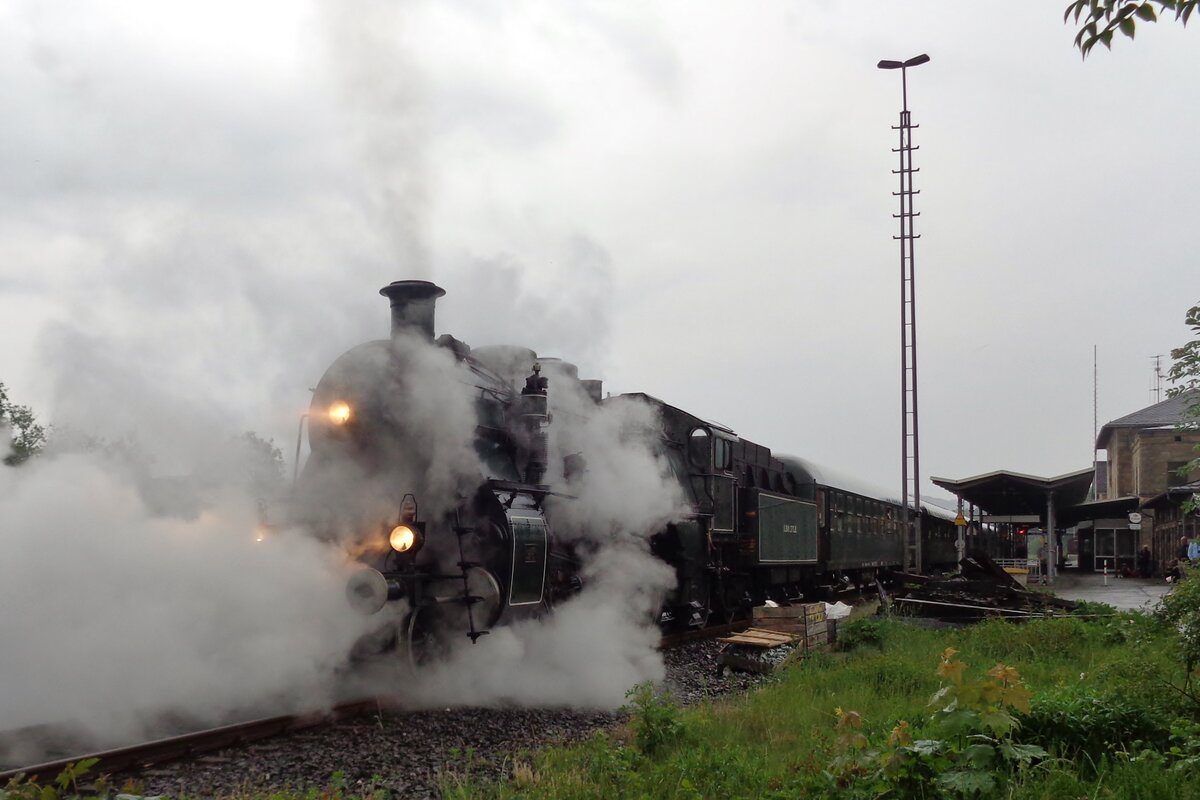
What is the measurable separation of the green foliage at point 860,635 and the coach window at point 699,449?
3.48m

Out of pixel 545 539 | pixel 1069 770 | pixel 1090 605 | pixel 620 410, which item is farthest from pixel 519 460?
pixel 1090 605

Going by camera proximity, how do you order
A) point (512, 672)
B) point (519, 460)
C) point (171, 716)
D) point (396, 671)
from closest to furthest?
point (171, 716)
point (396, 671)
point (512, 672)
point (519, 460)

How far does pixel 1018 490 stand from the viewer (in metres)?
26.1

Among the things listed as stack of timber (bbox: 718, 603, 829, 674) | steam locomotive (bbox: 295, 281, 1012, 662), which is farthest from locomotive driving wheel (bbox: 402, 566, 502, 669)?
stack of timber (bbox: 718, 603, 829, 674)

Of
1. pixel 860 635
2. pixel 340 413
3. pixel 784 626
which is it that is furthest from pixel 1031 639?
pixel 340 413

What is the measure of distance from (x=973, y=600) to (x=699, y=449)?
486cm

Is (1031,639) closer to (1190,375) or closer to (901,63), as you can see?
(1190,375)

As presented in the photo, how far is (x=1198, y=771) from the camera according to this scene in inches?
180

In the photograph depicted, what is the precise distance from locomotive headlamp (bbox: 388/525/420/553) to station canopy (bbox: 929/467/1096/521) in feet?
66.1

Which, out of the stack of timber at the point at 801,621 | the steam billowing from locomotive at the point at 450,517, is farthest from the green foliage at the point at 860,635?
the steam billowing from locomotive at the point at 450,517

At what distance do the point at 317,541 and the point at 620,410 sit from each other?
5.30 metres

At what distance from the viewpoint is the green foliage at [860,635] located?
445 inches

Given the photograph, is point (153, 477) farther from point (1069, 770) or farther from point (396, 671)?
point (1069, 770)

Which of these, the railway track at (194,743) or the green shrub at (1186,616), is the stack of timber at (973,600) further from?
the railway track at (194,743)
